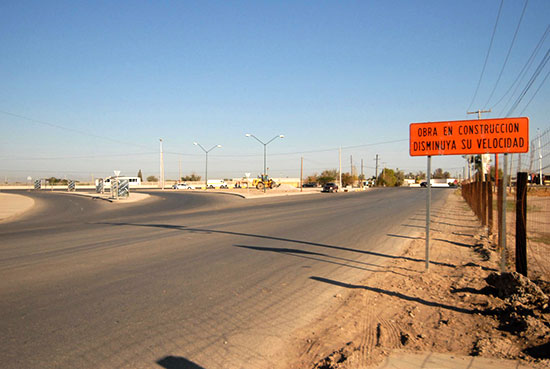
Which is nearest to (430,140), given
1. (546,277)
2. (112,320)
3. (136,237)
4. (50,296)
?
(546,277)

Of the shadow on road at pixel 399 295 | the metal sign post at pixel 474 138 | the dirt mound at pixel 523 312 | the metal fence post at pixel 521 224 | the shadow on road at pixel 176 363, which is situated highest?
the metal sign post at pixel 474 138

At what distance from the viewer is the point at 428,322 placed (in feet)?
17.0

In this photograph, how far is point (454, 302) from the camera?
19.9 feet

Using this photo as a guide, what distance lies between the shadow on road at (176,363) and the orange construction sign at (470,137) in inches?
230

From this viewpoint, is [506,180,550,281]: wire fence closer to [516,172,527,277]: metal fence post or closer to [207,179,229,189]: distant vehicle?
[516,172,527,277]: metal fence post

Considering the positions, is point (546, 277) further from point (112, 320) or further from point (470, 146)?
point (112, 320)

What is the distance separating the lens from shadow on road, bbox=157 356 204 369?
3938 mm

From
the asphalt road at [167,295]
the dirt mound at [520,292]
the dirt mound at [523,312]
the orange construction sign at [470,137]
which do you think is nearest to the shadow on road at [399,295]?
the asphalt road at [167,295]

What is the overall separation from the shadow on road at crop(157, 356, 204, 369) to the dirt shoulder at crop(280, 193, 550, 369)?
945 millimetres

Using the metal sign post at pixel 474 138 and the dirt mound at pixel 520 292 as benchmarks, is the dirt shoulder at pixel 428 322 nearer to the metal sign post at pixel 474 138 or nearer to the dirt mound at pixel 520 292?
the dirt mound at pixel 520 292

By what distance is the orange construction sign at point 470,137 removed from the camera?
7166 mm

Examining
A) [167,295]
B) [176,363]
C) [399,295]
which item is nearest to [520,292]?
[399,295]

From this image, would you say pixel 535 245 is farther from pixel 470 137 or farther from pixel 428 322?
pixel 428 322

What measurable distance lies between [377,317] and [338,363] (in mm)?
1639
